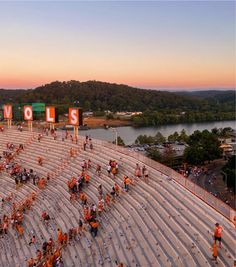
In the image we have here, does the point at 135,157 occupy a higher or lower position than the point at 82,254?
higher

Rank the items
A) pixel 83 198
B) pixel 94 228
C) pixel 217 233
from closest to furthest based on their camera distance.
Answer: pixel 217 233
pixel 94 228
pixel 83 198

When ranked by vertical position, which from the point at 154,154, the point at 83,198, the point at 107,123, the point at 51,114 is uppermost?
the point at 51,114

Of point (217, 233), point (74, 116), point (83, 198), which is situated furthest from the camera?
point (74, 116)

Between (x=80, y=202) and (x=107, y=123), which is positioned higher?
(x=80, y=202)

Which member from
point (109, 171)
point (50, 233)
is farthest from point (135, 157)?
point (50, 233)

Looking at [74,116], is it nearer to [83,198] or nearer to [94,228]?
[83,198]

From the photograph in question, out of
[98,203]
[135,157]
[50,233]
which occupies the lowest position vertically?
[50,233]

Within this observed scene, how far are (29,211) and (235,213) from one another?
495 inches

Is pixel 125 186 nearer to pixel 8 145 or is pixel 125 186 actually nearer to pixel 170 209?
pixel 170 209

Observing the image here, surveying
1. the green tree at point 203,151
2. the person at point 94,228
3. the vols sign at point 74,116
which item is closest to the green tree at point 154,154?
the green tree at point 203,151

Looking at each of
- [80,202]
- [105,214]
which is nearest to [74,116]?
[80,202]

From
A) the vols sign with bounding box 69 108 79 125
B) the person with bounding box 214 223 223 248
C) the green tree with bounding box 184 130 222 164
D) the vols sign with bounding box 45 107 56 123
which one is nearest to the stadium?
the person with bounding box 214 223 223 248

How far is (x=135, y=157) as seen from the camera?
22.6 metres

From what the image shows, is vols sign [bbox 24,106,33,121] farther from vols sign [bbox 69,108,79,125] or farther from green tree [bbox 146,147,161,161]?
green tree [bbox 146,147,161,161]
